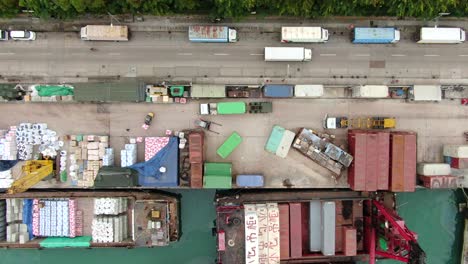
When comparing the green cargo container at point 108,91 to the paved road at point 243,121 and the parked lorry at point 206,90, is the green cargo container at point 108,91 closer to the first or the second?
the paved road at point 243,121

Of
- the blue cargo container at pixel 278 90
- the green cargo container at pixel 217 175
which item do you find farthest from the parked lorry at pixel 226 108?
the green cargo container at pixel 217 175

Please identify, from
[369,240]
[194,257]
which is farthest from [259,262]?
[369,240]

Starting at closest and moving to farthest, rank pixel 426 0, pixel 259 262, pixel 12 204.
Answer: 1. pixel 426 0
2. pixel 259 262
3. pixel 12 204

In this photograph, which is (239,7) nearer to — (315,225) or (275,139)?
(275,139)

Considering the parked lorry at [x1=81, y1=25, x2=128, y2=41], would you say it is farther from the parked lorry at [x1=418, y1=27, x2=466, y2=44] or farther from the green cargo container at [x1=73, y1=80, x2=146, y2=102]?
the parked lorry at [x1=418, y1=27, x2=466, y2=44]

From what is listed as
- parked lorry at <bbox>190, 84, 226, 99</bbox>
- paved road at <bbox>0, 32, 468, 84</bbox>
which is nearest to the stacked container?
paved road at <bbox>0, 32, 468, 84</bbox>

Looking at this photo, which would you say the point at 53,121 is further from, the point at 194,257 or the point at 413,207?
the point at 413,207
